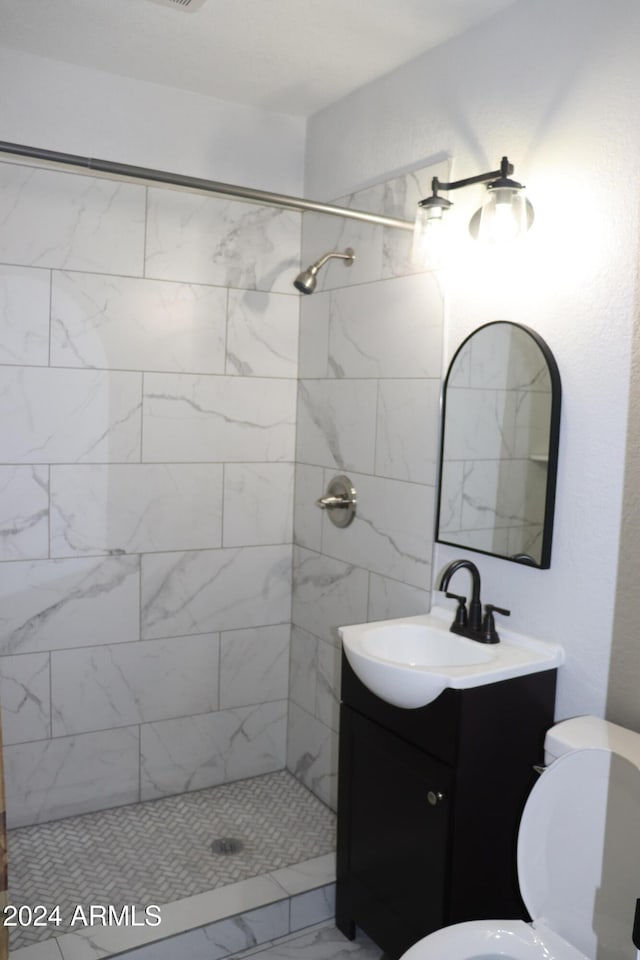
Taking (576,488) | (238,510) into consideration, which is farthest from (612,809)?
(238,510)

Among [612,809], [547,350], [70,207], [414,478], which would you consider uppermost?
[70,207]

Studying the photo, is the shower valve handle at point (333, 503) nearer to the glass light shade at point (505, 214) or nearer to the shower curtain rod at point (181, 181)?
the shower curtain rod at point (181, 181)

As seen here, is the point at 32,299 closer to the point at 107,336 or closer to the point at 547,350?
the point at 107,336

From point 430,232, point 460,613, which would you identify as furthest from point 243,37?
point 460,613

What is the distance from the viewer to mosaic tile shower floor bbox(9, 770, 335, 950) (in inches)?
95.7

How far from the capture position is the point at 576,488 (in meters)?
1.97

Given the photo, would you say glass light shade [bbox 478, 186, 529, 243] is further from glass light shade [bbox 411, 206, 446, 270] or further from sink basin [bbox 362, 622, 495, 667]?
sink basin [bbox 362, 622, 495, 667]

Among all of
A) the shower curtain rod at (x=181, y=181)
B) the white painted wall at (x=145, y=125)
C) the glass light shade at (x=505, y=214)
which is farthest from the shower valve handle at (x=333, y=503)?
the white painted wall at (x=145, y=125)

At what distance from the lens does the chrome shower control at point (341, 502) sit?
2.83 m

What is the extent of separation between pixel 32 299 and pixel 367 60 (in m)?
1.34

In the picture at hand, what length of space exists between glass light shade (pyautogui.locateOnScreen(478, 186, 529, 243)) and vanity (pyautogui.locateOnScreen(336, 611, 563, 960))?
3.48 ft

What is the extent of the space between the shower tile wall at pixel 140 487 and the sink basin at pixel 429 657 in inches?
38.4

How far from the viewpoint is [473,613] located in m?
2.20

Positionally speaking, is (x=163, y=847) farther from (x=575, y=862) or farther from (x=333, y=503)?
(x=575, y=862)
